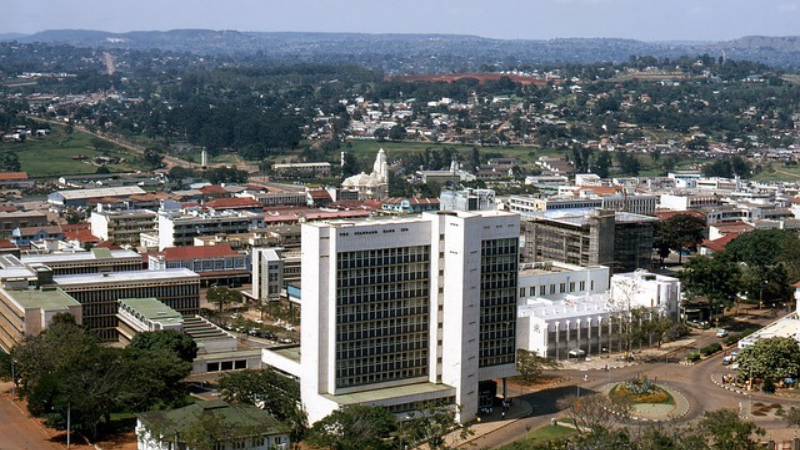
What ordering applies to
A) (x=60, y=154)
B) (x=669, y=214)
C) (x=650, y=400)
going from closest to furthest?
1. (x=650, y=400)
2. (x=669, y=214)
3. (x=60, y=154)

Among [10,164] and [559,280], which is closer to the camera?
[559,280]

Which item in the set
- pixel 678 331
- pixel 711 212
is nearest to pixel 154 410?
pixel 678 331

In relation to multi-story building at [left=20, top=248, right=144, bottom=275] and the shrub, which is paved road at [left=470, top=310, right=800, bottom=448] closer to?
A: the shrub

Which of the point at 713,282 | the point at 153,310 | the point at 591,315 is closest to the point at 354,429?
the point at 153,310

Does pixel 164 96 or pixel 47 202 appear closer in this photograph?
pixel 47 202

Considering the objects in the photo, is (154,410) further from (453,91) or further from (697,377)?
(453,91)

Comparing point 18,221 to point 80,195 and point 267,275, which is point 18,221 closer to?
point 80,195

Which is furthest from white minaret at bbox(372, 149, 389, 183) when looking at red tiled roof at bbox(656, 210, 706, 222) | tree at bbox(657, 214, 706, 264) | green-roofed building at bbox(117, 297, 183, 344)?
green-roofed building at bbox(117, 297, 183, 344)
